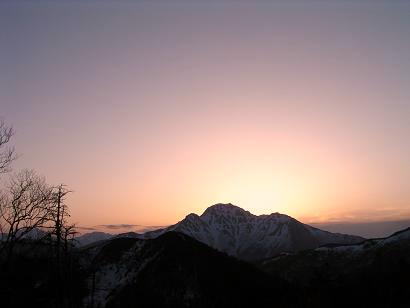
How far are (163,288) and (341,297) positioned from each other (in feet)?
189

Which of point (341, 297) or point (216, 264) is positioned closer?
point (341, 297)

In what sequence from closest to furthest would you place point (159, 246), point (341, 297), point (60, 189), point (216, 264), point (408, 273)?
point (60, 189), point (341, 297), point (408, 273), point (216, 264), point (159, 246)

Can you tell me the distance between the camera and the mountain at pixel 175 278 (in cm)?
14225

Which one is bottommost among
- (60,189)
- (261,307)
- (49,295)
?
(261,307)

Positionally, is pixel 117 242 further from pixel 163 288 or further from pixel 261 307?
pixel 261 307

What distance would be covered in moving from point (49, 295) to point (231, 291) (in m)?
108

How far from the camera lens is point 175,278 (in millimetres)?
154000

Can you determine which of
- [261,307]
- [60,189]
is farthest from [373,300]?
[60,189]

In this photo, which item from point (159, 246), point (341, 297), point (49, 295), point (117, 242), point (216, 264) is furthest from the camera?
point (117, 242)

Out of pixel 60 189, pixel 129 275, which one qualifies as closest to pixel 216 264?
pixel 129 275

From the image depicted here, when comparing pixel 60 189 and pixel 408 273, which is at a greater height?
pixel 60 189

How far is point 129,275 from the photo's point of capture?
16650cm

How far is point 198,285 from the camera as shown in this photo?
14988 cm

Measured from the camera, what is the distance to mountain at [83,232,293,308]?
142250 millimetres
